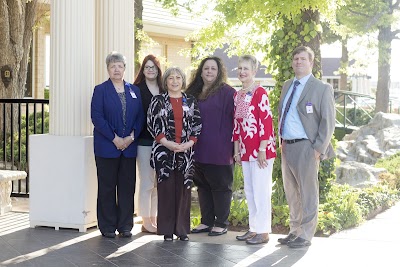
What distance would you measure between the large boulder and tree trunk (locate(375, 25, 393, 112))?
276 inches

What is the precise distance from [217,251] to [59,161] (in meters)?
2.07

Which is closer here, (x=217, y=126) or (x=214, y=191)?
(x=217, y=126)

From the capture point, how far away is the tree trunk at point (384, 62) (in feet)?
87.8

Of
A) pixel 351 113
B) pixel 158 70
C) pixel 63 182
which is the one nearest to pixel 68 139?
pixel 63 182

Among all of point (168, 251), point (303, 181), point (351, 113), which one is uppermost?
point (351, 113)

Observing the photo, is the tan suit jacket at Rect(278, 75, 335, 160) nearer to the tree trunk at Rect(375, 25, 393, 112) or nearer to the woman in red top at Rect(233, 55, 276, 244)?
the woman in red top at Rect(233, 55, 276, 244)

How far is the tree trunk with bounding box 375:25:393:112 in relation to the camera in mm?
26766

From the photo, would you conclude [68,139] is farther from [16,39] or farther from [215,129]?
[16,39]

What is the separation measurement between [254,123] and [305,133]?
50cm

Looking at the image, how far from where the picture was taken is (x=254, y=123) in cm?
759

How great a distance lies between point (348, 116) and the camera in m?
25.4

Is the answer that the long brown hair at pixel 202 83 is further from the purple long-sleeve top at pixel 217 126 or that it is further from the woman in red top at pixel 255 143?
the woman in red top at pixel 255 143

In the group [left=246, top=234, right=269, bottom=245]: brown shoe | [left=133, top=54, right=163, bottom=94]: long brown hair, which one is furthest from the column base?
[left=246, top=234, right=269, bottom=245]: brown shoe

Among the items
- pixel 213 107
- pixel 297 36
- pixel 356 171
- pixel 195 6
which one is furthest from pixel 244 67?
pixel 195 6
